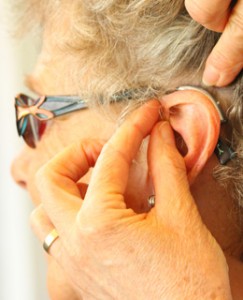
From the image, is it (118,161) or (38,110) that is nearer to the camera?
(118,161)

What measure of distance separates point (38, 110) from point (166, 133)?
350 mm

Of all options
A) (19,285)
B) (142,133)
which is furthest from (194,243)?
(19,285)

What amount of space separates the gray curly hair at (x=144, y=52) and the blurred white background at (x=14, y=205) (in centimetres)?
96

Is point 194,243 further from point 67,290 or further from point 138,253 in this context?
point 67,290

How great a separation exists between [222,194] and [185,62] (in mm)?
253

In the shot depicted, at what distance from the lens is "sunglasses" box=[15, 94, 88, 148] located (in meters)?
0.97

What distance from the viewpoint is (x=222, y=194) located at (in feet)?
2.91

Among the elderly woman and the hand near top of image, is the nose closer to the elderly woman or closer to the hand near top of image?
the elderly woman

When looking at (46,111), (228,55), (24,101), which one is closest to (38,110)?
(46,111)

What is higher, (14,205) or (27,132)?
(27,132)

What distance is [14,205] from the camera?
187 cm

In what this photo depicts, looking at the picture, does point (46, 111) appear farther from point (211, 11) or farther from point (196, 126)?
point (211, 11)

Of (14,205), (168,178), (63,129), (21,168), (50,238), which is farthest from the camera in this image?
(14,205)

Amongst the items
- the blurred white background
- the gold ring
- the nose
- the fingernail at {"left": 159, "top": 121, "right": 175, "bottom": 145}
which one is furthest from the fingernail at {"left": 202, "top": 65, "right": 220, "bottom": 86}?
the blurred white background
